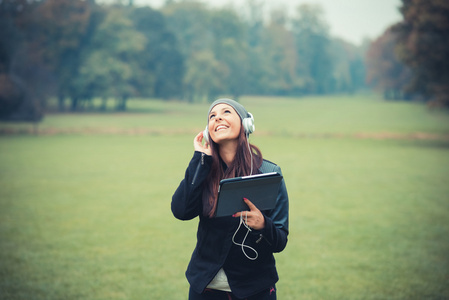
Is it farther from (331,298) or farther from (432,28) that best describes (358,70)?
(331,298)

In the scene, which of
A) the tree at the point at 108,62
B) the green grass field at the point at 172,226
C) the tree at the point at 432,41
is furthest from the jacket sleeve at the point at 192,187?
the tree at the point at 108,62

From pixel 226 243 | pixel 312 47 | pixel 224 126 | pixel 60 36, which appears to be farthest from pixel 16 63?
pixel 312 47

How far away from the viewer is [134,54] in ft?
155

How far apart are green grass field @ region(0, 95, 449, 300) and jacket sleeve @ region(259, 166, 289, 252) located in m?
2.99

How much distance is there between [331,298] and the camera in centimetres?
497

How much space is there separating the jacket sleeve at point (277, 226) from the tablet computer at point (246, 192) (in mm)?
118

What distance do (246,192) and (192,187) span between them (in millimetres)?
344

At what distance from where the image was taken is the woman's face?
93.8 inches

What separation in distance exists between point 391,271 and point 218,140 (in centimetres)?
454

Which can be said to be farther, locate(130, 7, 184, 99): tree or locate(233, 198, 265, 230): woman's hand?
locate(130, 7, 184, 99): tree

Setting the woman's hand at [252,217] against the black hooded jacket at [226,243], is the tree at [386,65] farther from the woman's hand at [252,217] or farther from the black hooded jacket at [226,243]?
the woman's hand at [252,217]

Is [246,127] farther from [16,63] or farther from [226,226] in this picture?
[16,63]

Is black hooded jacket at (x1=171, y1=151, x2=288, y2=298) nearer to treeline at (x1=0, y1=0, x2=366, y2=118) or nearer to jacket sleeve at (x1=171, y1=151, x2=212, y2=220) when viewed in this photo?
jacket sleeve at (x1=171, y1=151, x2=212, y2=220)

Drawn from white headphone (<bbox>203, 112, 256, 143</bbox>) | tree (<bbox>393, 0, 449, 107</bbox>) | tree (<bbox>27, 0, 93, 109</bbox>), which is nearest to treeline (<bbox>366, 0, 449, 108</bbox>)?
tree (<bbox>393, 0, 449, 107</bbox>)
